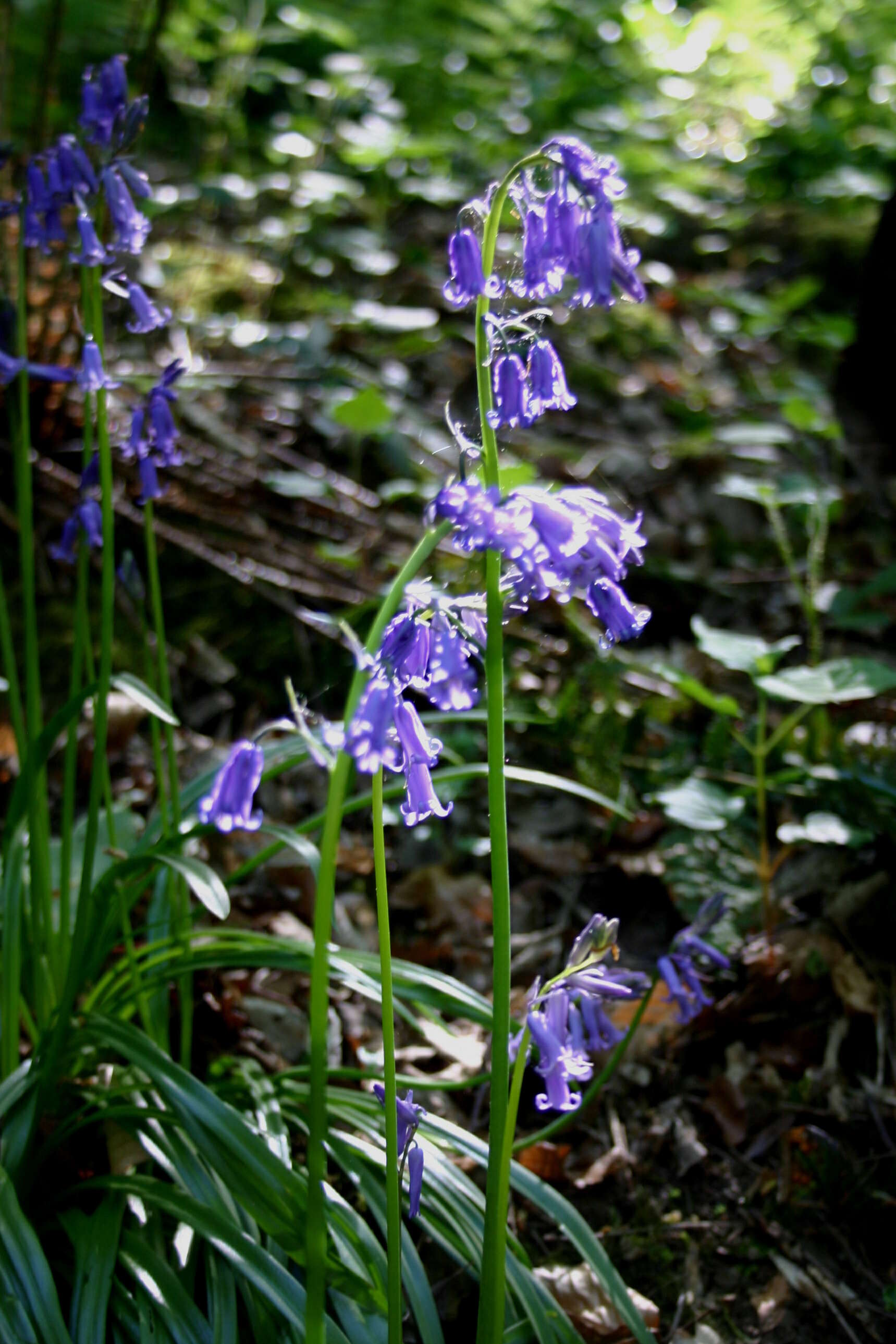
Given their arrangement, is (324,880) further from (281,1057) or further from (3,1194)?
(281,1057)

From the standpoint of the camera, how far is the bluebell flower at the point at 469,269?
1.08 metres

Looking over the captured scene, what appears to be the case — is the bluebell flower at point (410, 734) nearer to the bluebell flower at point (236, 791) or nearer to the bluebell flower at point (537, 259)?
the bluebell flower at point (236, 791)

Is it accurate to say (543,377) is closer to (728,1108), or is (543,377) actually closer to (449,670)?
(449,670)

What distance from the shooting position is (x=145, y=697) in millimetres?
1743

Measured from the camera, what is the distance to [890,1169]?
2.02 meters

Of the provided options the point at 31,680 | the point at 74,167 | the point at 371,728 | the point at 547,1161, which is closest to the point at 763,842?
the point at 547,1161

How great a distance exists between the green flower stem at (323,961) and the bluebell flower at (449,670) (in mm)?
59

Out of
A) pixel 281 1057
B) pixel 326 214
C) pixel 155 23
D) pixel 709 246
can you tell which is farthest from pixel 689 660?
pixel 709 246

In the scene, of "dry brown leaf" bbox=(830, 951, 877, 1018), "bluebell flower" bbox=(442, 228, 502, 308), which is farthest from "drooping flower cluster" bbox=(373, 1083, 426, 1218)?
"dry brown leaf" bbox=(830, 951, 877, 1018)

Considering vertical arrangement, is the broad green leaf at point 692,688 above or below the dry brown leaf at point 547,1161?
above

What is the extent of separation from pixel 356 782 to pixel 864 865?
4.33ft

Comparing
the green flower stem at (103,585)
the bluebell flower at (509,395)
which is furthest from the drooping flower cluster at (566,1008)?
the green flower stem at (103,585)

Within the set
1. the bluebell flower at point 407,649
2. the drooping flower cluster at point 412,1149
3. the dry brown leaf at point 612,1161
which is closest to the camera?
the bluebell flower at point 407,649

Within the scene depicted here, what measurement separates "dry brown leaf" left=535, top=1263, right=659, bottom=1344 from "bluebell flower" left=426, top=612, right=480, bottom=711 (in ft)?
3.60
